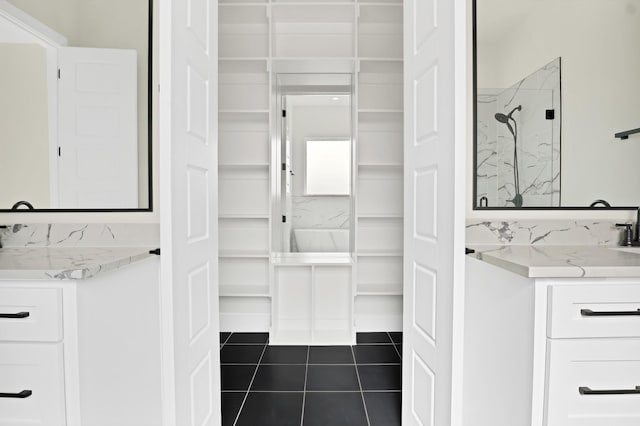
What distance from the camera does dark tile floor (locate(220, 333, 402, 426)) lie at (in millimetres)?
1948

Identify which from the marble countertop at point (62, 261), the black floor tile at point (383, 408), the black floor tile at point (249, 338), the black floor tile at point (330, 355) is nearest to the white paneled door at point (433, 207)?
the black floor tile at point (383, 408)

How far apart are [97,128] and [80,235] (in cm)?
53

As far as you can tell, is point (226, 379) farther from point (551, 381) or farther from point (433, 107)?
point (433, 107)

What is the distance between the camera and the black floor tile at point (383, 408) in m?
1.89

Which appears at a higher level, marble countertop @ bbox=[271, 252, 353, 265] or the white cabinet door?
the white cabinet door

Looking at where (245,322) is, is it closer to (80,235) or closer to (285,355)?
(285,355)

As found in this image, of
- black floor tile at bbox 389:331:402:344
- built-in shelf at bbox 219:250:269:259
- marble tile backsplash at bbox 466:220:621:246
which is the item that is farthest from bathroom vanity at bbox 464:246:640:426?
built-in shelf at bbox 219:250:269:259

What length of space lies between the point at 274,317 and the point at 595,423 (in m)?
2.21

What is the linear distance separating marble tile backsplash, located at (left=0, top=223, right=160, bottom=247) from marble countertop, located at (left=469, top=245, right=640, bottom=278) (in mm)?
1512

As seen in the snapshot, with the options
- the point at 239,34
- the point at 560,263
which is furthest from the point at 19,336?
the point at 239,34

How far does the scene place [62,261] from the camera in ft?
4.10

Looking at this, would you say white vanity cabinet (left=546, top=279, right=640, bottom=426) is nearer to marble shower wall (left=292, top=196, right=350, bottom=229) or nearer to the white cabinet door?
the white cabinet door

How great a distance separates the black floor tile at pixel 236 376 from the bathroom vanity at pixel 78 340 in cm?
84

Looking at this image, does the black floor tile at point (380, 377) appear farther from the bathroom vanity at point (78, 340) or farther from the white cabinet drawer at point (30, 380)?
the white cabinet drawer at point (30, 380)
